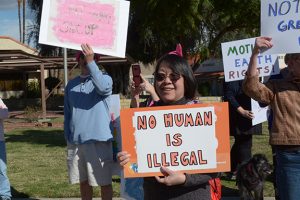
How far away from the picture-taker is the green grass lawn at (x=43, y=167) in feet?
22.6

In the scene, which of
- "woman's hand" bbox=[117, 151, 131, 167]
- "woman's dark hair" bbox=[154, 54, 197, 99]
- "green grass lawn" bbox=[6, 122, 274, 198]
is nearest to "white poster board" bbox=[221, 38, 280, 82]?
"green grass lawn" bbox=[6, 122, 274, 198]

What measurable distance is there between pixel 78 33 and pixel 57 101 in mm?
29207

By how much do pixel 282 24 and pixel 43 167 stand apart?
252 inches

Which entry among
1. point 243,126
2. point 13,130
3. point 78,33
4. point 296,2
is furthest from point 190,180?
point 13,130

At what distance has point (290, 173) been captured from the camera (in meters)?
3.40

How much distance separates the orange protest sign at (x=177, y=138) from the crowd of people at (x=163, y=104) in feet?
0.21

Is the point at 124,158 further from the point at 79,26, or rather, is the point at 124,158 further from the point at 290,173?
the point at 79,26

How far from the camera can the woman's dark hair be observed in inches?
110

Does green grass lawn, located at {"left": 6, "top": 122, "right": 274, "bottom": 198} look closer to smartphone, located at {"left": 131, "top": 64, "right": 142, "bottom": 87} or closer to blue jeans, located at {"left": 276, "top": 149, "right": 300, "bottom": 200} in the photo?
blue jeans, located at {"left": 276, "top": 149, "right": 300, "bottom": 200}

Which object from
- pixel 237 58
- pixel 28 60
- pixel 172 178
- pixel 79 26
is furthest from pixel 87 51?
pixel 28 60

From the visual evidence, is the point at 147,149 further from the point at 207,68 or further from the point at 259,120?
the point at 207,68

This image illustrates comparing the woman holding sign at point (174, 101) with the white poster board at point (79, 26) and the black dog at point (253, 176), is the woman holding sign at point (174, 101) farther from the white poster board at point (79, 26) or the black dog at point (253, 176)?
the black dog at point (253, 176)

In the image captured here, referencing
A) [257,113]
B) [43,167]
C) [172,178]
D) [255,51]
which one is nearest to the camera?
[172,178]

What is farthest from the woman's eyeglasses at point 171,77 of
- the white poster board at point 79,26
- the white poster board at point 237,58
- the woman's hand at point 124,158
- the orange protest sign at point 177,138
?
the white poster board at point 237,58
